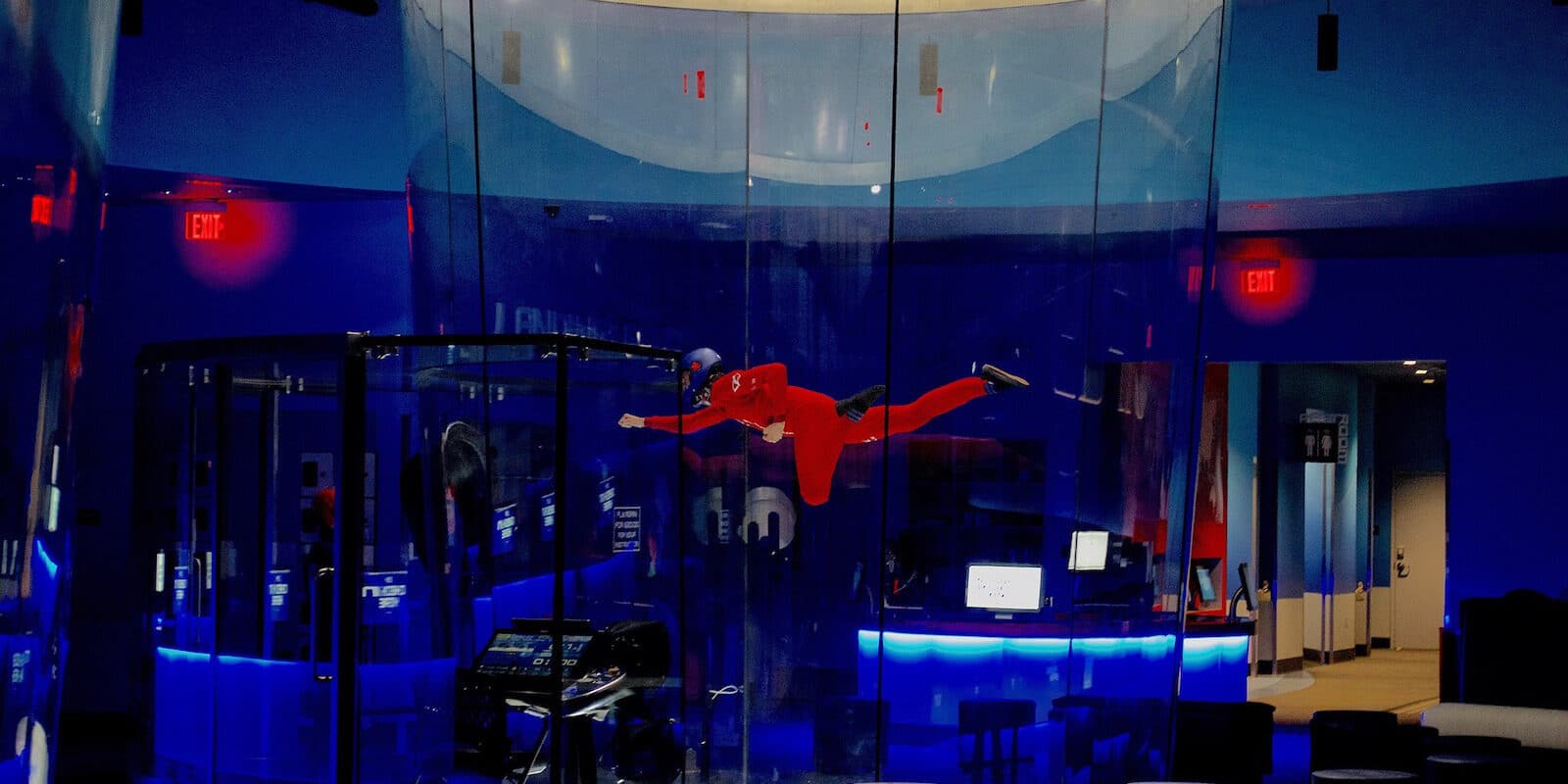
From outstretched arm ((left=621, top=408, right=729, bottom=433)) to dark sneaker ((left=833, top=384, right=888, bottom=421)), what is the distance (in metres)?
0.63

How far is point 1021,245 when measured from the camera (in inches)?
279

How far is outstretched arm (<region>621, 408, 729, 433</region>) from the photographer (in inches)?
257

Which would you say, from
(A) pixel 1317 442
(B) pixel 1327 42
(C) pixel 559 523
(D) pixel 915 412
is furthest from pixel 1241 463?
(C) pixel 559 523

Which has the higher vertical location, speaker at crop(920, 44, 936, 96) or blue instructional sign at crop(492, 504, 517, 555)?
speaker at crop(920, 44, 936, 96)

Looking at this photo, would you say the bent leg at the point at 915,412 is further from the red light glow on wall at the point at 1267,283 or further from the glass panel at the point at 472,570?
the red light glow on wall at the point at 1267,283

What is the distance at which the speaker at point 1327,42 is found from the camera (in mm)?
7766

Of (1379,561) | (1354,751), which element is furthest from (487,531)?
(1379,561)

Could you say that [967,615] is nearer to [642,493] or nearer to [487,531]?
[642,493]

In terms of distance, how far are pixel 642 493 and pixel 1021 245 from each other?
2184mm

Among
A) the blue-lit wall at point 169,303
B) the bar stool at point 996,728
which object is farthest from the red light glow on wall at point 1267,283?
the blue-lit wall at point 169,303

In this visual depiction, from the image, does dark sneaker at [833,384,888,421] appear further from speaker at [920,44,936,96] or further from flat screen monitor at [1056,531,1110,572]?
speaker at [920,44,936,96]

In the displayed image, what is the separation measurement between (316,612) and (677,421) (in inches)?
77.0

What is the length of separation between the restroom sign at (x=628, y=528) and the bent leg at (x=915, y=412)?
4.22 ft

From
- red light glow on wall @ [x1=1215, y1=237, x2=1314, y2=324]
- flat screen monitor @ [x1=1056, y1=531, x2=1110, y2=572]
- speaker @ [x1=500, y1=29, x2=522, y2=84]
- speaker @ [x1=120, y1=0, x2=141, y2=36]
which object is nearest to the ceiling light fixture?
flat screen monitor @ [x1=1056, y1=531, x2=1110, y2=572]
